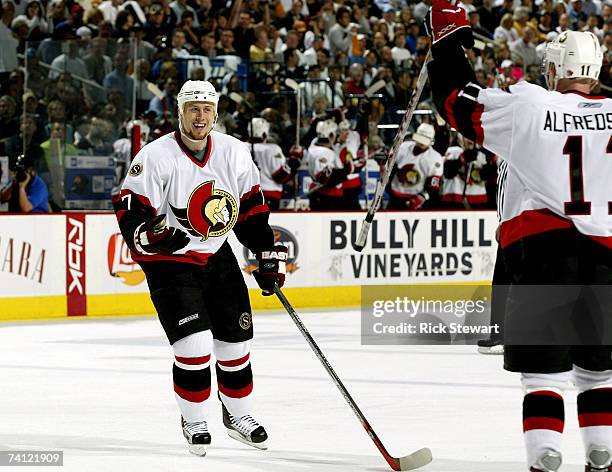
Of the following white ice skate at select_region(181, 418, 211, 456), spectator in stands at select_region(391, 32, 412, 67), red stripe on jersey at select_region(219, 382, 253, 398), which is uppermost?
spectator in stands at select_region(391, 32, 412, 67)

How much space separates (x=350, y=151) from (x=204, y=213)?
7.02 metres

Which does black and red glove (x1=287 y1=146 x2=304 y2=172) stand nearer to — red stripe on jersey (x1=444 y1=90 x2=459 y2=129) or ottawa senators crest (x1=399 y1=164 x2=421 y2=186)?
ottawa senators crest (x1=399 y1=164 x2=421 y2=186)

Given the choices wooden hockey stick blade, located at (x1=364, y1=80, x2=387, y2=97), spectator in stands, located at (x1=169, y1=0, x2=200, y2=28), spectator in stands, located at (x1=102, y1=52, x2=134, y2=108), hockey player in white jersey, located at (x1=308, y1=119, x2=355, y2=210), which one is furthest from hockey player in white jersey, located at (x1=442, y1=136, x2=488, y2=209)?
spectator in stands, located at (x1=102, y1=52, x2=134, y2=108)

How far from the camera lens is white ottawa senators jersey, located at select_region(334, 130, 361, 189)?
11.8m

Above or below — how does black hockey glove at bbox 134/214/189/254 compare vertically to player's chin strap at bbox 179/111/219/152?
below

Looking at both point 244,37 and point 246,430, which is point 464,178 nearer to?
point 244,37

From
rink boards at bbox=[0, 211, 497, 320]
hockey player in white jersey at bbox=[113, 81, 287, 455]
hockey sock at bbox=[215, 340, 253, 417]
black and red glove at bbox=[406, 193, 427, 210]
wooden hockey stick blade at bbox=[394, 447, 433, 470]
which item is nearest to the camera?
wooden hockey stick blade at bbox=[394, 447, 433, 470]

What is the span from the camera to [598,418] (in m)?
3.89

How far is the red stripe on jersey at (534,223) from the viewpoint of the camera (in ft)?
12.7

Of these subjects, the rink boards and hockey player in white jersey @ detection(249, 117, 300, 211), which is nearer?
the rink boards

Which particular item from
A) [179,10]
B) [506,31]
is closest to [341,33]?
[179,10]

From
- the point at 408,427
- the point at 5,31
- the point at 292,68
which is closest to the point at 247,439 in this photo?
the point at 408,427

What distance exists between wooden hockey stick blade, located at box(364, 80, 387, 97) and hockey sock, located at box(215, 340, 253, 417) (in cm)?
737

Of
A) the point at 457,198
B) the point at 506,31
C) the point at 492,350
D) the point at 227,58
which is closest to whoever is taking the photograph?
the point at 492,350
